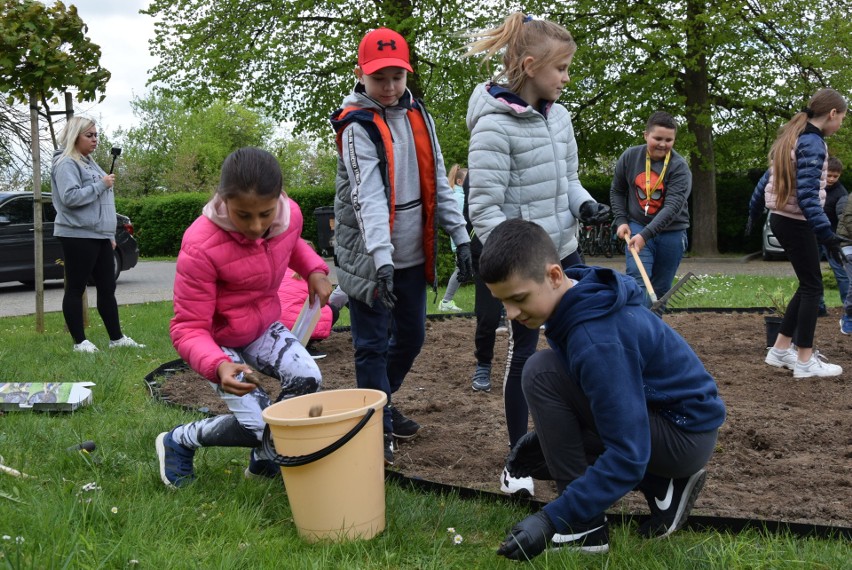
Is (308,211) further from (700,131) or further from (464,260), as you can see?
(464,260)

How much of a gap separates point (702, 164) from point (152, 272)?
479 inches

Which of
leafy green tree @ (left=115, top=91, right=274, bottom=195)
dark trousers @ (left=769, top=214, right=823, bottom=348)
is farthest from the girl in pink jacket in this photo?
leafy green tree @ (left=115, top=91, right=274, bottom=195)

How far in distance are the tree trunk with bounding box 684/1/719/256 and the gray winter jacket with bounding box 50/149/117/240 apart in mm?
13398

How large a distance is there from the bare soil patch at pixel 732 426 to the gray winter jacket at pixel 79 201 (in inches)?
69.1

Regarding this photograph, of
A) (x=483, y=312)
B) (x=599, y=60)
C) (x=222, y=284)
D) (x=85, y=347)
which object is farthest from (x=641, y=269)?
(x=599, y=60)

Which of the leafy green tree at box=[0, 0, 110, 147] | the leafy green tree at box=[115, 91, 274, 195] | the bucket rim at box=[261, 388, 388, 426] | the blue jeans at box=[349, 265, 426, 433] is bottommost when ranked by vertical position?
the bucket rim at box=[261, 388, 388, 426]

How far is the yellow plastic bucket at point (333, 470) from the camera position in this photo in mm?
2643

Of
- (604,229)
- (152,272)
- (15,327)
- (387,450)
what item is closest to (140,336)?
(15,327)

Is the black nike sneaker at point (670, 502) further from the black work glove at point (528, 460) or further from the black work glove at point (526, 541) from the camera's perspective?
the black work glove at point (526, 541)

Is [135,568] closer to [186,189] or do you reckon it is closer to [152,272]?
[152,272]

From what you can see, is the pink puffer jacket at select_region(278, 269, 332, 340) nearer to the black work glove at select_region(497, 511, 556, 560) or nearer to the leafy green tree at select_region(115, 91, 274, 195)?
the black work glove at select_region(497, 511, 556, 560)

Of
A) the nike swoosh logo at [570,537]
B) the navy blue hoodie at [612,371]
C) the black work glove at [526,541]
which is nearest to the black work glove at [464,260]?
the navy blue hoodie at [612,371]

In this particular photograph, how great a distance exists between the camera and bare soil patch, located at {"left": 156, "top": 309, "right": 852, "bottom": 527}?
319 cm

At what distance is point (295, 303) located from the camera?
21.1ft
